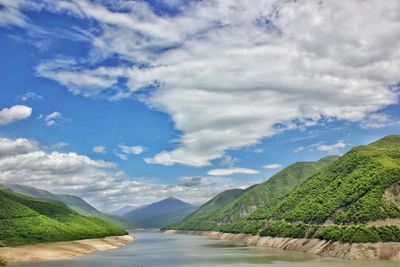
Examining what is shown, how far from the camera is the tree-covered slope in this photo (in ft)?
414

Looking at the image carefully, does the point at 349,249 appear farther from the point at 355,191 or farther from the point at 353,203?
the point at 355,191

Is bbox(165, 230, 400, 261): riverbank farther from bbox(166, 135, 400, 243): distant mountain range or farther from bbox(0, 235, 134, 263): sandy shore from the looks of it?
bbox(0, 235, 134, 263): sandy shore

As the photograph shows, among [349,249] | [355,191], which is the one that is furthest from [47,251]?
[355,191]

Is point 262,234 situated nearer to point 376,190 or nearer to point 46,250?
point 376,190

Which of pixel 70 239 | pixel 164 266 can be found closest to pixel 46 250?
pixel 70 239

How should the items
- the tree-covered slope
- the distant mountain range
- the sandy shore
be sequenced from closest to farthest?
the distant mountain range < the sandy shore < the tree-covered slope

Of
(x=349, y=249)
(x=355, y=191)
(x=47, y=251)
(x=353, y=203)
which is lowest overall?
(x=349, y=249)

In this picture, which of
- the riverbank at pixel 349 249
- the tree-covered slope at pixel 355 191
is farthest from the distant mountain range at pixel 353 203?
the riverbank at pixel 349 249

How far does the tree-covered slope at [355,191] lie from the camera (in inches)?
4968

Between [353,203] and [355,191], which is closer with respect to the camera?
[353,203]

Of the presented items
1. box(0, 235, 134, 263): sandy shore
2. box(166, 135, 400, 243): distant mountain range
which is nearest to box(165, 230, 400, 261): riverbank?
box(166, 135, 400, 243): distant mountain range

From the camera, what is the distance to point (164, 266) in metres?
102

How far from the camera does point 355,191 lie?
14338 centimetres

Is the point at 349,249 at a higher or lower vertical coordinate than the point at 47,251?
lower
